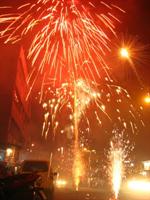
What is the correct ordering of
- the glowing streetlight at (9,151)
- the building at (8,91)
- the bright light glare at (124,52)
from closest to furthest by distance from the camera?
the bright light glare at (124,52), the building at (8,91), the glowing streetlight at (9,151)

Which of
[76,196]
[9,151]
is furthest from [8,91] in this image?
[76,196]

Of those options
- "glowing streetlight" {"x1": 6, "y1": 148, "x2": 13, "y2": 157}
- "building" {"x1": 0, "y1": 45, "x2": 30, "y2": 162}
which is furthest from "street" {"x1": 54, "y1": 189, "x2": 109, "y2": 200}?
"glowing streetlight" {"x1": 6, "y1": 148, "x2": 13, "y2": 157}

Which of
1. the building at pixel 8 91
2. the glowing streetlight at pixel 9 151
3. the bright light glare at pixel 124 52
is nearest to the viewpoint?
the bright light glare at pixel 124 52

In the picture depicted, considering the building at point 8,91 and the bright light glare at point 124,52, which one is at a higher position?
the building at point 8,91

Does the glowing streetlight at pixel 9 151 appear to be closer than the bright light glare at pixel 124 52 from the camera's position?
No

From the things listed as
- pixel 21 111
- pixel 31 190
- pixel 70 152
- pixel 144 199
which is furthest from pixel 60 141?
pixel 31 190

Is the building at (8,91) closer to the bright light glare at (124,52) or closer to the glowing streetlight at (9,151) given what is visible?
the glowing streetlight at (9,151)

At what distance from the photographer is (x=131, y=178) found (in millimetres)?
48094

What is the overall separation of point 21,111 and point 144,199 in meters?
35.9

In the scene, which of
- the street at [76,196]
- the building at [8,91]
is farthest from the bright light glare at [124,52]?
the building at [8,91]

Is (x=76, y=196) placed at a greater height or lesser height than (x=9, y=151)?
lesser

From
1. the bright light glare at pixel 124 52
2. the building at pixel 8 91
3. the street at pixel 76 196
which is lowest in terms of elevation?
the street at pixel 76 196

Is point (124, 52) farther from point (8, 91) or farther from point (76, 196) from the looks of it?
point (8, 91)

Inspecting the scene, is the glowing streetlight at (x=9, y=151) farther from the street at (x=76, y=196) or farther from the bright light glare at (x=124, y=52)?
the bright light glare at (x=124, y=52)
